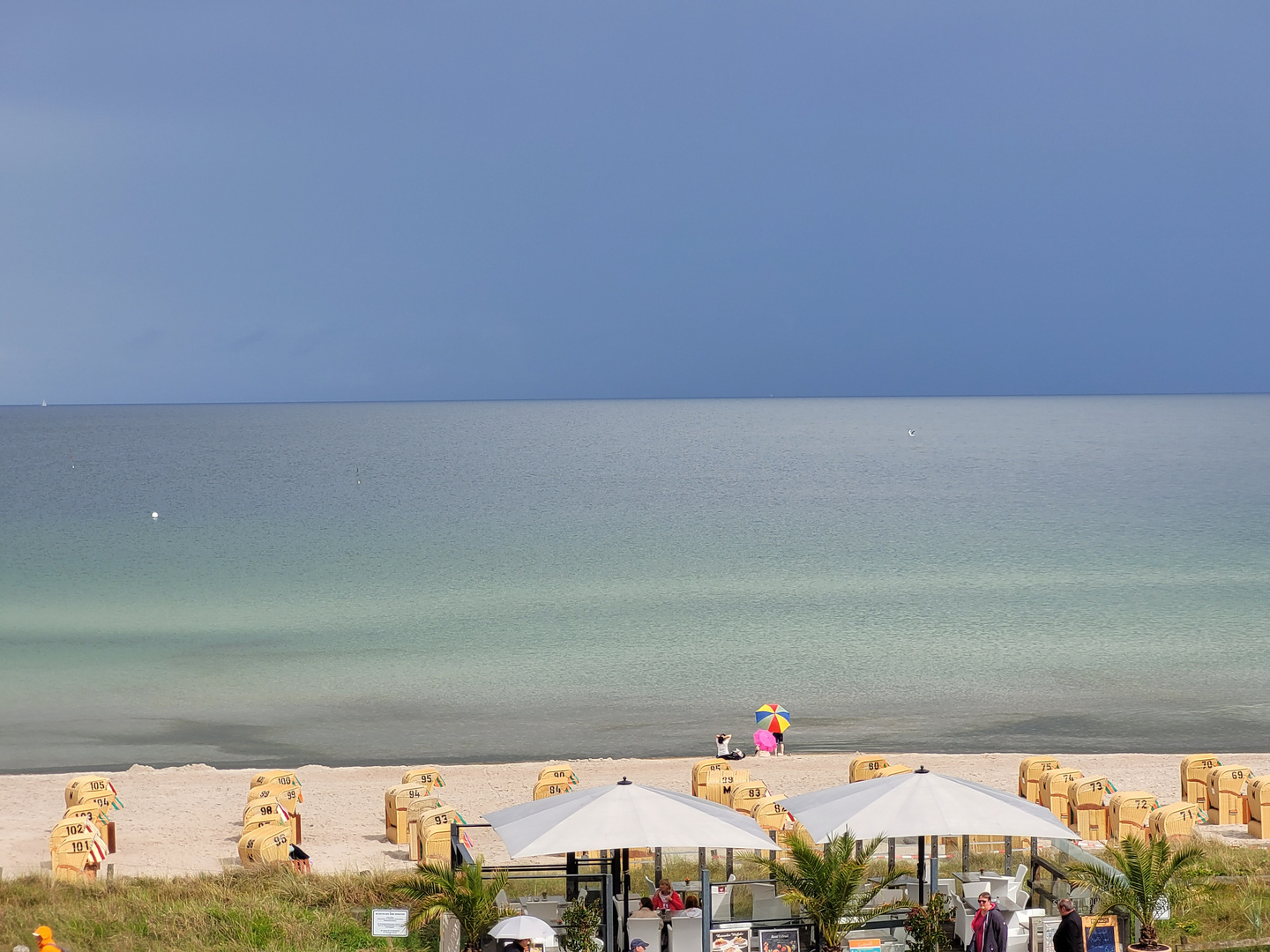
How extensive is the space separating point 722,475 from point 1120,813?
321 feet

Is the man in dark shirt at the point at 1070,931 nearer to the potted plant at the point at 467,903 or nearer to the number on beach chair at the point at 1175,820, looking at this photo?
the potted plant at the point at 467,903

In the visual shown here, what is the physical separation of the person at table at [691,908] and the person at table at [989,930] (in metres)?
2.31

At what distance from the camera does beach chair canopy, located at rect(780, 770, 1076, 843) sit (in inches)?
449

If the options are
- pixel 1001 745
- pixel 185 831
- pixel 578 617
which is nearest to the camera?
pixel 185 831

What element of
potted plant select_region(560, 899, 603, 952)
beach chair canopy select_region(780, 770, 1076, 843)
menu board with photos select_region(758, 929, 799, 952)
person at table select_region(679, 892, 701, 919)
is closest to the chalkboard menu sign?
beach chair canopy select_region(780, 770, 1076, 843)

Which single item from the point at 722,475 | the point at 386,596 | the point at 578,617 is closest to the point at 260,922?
the point at 578,617

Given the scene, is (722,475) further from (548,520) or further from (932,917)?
(932,917)

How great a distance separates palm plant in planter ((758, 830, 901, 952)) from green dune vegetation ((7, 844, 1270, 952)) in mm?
1155

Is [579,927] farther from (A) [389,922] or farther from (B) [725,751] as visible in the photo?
(B) [725,751]

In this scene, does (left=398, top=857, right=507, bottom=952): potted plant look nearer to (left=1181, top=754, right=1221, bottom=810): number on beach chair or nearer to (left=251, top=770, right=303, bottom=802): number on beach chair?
(left=251, top=770, right=303, bottom=802): number on beach chair

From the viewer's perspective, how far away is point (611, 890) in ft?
37.8

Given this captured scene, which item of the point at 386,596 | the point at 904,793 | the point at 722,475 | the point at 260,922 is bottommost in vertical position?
the point at 260,922

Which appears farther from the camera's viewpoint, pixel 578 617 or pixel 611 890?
pixel 578 617

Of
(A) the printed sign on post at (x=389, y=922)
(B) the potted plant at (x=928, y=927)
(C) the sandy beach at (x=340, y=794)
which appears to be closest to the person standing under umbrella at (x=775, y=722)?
(C) the sandy beach at (x=340, y=794)
